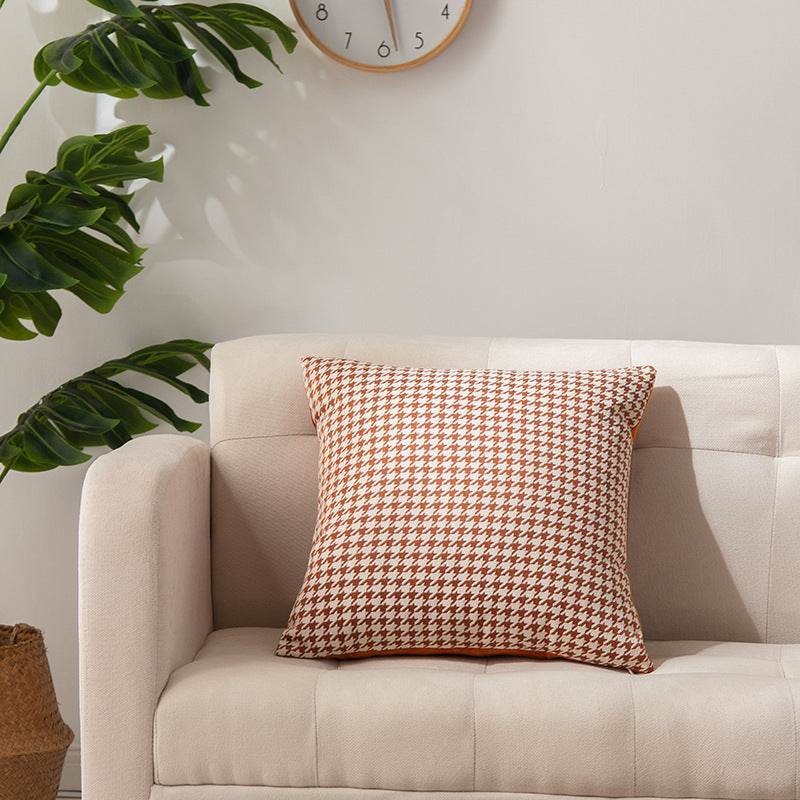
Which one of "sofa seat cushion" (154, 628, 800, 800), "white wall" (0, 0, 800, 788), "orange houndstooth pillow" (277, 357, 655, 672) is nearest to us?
"sofa seat cushion" (154, 628, 800, 800)

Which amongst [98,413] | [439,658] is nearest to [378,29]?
[98,413]

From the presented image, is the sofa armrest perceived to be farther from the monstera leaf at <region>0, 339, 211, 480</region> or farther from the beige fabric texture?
the monstera leaf at <region>0, 339, 211, 480</region>

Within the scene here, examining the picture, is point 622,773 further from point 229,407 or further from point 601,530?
point 229,407

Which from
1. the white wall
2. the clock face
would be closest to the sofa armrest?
the white wall

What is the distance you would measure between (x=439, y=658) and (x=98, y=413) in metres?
0.89

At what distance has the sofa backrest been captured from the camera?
5.21 ft

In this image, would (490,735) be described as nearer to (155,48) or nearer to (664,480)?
(664,480)

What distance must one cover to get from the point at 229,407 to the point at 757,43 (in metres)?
1.29

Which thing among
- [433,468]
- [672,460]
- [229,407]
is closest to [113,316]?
[229,407]

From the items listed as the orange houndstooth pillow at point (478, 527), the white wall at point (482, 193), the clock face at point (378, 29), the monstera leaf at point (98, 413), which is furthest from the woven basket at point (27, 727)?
the clock face at point (378, 29)

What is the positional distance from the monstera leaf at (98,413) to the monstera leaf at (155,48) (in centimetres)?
52

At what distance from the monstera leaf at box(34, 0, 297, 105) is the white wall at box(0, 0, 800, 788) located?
12 cm

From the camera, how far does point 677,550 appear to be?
1.60 metres

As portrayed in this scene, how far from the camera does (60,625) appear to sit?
86.7 inches
